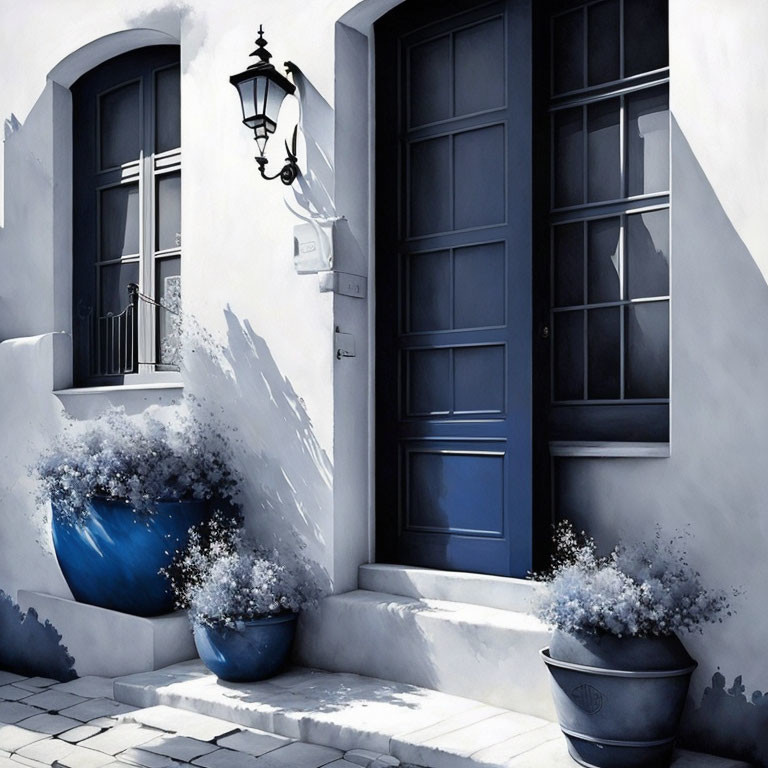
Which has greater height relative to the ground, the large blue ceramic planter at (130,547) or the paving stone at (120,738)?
the large blue ceramic planter at (130,547)

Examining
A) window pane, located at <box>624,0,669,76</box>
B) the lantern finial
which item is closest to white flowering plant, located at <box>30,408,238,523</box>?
the lantern finial

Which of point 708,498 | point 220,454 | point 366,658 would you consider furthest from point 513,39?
point 366,658

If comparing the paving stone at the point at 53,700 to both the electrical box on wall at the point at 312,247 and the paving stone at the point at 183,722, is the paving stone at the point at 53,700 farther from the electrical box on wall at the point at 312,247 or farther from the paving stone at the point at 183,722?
the electrical box on wall at the point at 312,247

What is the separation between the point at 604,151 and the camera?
4.66 metres

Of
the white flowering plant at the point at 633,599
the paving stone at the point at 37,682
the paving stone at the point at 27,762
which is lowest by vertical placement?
the paving stone at the point at 37,682

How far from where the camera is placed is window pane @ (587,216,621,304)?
4.63m

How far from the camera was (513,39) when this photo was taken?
4.75m

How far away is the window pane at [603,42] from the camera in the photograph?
4605mm

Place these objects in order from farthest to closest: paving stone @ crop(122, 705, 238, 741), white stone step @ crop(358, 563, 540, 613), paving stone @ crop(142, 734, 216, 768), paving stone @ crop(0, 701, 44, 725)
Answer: paving stone @ crop(0, 701, 44, 725), white stone step @ crop(358, 563, 540, 613), paving stone @ crop(122, 705, 238, 741), paving stone @ crop(142, 734, 216, 768)

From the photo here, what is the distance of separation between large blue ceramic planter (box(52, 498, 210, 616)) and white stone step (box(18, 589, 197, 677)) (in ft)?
0.34

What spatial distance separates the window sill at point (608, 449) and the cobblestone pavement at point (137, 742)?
1557 millimetres

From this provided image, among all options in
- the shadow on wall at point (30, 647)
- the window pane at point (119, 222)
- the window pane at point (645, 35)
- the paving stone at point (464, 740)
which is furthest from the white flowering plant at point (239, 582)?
the window pane at point (645, 35)

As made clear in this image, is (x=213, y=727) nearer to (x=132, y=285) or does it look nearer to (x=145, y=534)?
(x=145, y=534)

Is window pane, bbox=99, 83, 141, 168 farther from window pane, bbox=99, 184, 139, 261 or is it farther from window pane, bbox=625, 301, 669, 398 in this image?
window pane, bbox=625, 301, 669, 398
